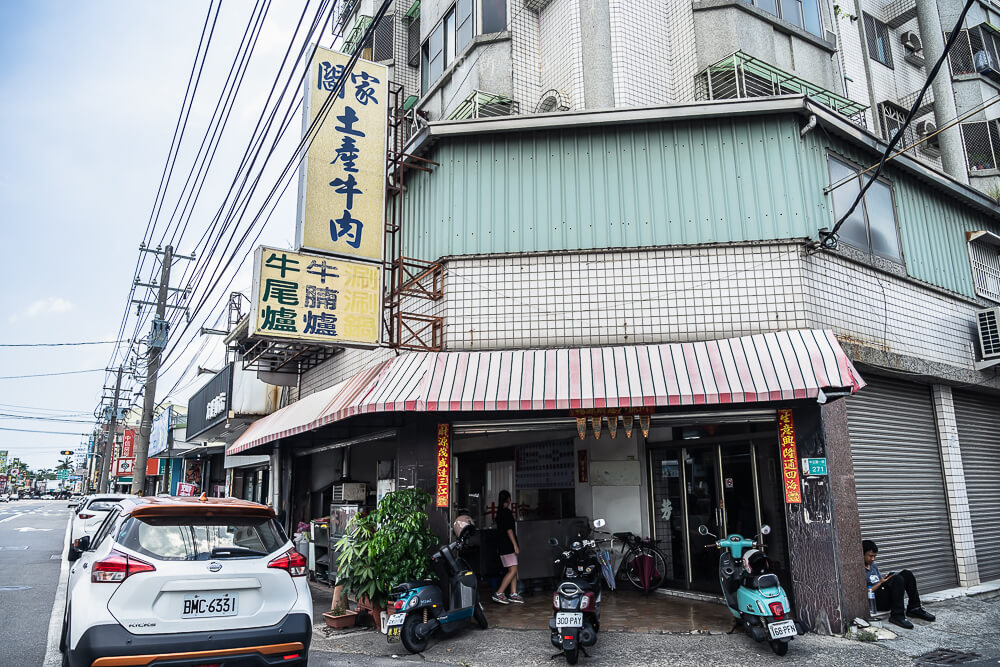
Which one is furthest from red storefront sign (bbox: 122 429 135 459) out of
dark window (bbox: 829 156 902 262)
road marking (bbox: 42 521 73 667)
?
dark window (bbox: 829 156 902 262)

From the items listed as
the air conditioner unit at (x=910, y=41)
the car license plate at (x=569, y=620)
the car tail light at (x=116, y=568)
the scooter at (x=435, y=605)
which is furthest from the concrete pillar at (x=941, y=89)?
the car tail light at (x=116, y=568)

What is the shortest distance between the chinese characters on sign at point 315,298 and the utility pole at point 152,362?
15.0 metres

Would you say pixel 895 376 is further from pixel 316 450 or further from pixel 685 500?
pixel 316 450

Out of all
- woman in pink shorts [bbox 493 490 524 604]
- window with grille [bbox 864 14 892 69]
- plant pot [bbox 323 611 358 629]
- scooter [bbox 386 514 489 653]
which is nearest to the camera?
scooter [bbox 386 514 489 653]

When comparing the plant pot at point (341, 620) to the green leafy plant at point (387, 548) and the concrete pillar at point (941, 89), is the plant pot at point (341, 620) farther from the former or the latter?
the concrete pillar at point (941, 89)

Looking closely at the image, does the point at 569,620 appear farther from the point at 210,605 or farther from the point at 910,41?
the point at 910,41

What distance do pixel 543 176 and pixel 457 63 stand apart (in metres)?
4.61

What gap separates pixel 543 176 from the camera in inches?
429

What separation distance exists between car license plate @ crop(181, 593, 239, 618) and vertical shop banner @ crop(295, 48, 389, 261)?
5.53 metres

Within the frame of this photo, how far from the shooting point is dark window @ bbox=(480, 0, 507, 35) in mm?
13523

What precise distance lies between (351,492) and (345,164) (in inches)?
248

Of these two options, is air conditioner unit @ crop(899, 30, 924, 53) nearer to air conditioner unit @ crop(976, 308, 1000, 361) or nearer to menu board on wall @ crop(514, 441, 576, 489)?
air conditioner unit @ crop(976, 308, 1000, 361)

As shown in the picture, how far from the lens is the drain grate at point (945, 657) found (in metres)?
7.29

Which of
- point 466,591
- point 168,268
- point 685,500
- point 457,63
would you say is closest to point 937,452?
point 685,500
